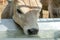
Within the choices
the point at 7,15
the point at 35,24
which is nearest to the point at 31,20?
the point at 35,24

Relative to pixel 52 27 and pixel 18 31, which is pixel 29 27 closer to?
pixel 18 31

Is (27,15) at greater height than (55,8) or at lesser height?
greater

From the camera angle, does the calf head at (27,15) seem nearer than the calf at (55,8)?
Yes

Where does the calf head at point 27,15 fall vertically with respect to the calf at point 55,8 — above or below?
above

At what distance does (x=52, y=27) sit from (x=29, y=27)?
0.22m

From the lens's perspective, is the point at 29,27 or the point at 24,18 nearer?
the point at 29,27

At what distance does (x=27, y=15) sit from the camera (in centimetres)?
190

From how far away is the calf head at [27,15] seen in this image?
5.92ft

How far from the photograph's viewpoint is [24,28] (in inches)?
73.8

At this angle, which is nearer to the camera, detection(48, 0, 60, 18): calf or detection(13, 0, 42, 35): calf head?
detection(13, 0, 42, 35): calf head

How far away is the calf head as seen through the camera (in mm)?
1804

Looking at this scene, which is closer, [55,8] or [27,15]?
[27,15]

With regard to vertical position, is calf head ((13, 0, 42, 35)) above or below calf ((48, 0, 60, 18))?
above

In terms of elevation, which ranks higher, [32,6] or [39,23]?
[32,6]
